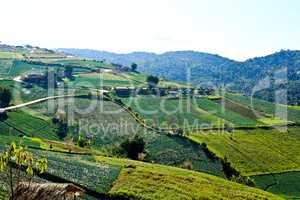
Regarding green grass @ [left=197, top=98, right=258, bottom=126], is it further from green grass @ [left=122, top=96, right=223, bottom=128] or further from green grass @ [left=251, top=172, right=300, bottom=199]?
green grass @ [left=251, top=172, right=300, bottom=199]

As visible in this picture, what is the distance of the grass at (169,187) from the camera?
48625 millimetres

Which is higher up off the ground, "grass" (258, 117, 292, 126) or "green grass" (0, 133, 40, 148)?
"green grass" (0, 133, 40, 148)

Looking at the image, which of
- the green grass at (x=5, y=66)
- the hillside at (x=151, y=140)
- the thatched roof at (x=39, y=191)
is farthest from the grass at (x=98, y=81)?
the thatched roof at (x=39, y=191)

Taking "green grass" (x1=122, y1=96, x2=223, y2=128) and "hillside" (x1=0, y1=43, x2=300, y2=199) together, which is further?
"green grass" (x1=122, y1=96, x2=223, y2=128)

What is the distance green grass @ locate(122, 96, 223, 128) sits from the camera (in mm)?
125062

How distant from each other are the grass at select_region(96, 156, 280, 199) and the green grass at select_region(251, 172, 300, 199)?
27224mm

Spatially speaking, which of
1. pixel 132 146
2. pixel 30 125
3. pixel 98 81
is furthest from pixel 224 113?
pixel 30 125

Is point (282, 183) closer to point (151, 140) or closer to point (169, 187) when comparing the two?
point (151, 140)

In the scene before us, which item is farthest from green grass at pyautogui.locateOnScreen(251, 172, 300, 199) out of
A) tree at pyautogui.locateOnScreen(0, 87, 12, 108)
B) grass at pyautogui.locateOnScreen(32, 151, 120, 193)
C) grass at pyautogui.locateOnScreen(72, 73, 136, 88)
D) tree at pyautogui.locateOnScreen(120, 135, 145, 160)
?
grass at pyautogui.locateOnScreen(72, 73, 136, 88)

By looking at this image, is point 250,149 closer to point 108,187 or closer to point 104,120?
point 104,120

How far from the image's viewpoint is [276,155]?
4301 inches

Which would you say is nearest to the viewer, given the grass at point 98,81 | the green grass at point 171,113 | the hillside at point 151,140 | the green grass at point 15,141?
the hillside at point 151,140

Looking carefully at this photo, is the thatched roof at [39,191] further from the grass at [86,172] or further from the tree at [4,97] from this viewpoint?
the tree at [4,97]

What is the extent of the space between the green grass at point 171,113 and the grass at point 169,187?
194ft
